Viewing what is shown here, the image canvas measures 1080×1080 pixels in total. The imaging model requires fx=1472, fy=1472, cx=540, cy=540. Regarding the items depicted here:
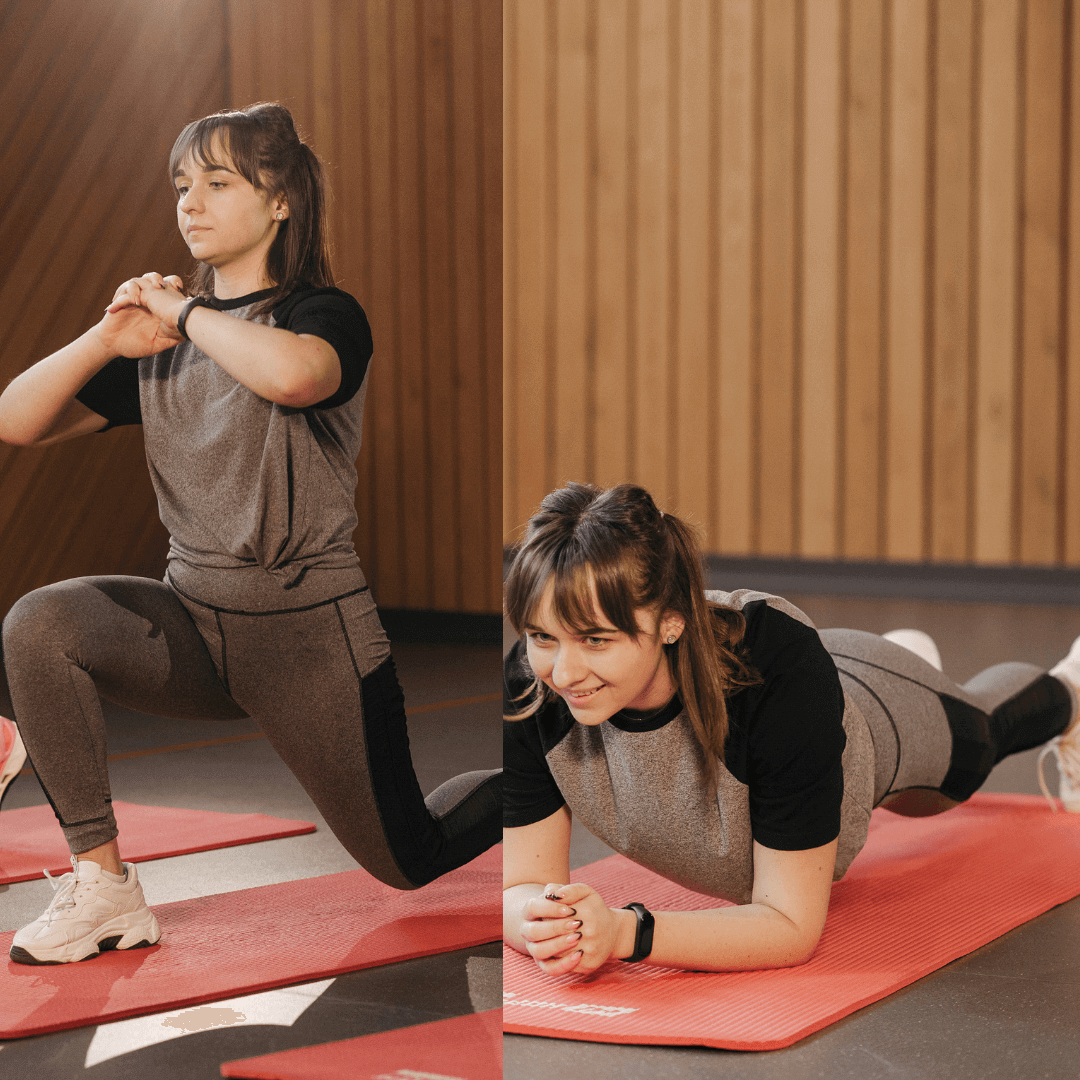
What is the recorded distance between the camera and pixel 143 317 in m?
1.11

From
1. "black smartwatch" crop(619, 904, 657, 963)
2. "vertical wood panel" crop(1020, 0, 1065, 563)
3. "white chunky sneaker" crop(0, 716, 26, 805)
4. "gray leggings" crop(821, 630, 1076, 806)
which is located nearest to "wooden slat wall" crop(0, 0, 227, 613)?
"white chunky sneaker" crop(0, 716, 26, 805)

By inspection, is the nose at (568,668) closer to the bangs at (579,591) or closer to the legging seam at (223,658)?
the bangs at (579,591)

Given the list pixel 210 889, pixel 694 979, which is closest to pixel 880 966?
pixel 694 979

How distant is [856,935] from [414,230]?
98cm

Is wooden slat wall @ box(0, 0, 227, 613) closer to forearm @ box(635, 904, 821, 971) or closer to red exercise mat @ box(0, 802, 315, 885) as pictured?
red exercise mat @ box(0, 802, 315, 885)

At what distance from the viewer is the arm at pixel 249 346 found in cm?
109

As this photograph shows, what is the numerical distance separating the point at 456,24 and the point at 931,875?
129 centimetres

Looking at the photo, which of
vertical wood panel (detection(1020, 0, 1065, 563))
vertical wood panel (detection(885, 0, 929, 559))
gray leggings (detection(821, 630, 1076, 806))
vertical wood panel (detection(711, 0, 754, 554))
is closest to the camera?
→ gray leggings (detection(821, 630, 1076, 806))

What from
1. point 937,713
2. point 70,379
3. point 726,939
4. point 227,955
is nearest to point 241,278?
point 70,379

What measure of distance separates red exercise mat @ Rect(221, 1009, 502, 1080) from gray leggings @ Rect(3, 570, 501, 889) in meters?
0.15

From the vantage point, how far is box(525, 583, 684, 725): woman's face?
4.56 ft

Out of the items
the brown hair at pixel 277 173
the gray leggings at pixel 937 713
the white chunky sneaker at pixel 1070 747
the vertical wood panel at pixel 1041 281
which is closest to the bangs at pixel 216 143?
the brown hair at pixel 277 173

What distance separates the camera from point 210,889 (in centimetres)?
121

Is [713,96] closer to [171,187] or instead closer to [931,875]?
[931,875]
